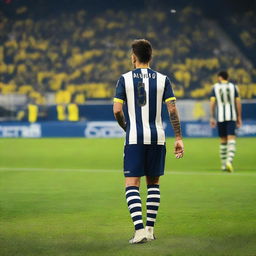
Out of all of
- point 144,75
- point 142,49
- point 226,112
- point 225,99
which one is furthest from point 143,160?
point 225,99

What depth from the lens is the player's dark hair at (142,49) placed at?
269 inches

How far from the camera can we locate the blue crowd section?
2870 cm

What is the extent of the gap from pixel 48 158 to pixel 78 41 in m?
19.5

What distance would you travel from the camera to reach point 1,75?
35938 mm

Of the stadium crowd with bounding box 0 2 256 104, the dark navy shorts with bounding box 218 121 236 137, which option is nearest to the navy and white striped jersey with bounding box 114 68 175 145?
the dark navy shorts with bounding box 218 121 236 137

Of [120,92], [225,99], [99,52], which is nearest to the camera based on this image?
[120,92]

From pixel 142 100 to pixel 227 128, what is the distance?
877 centimetres

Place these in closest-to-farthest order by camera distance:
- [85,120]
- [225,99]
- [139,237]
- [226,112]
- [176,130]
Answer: [139,237], [176,130], [226,112], [225,99], [85,120]

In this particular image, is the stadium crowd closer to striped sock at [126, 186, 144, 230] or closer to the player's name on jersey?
the player's name on jersey

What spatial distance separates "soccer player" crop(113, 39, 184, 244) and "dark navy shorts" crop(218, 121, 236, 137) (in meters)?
8.44

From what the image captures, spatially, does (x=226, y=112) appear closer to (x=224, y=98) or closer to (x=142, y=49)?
(x=224, y=98)

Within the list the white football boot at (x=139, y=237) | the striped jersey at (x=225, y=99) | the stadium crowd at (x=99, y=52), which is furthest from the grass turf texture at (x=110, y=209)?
the stadium crowd at (x=99, y=52)

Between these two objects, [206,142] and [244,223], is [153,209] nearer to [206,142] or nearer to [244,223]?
[244,223]

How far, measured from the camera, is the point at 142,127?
275 inches
